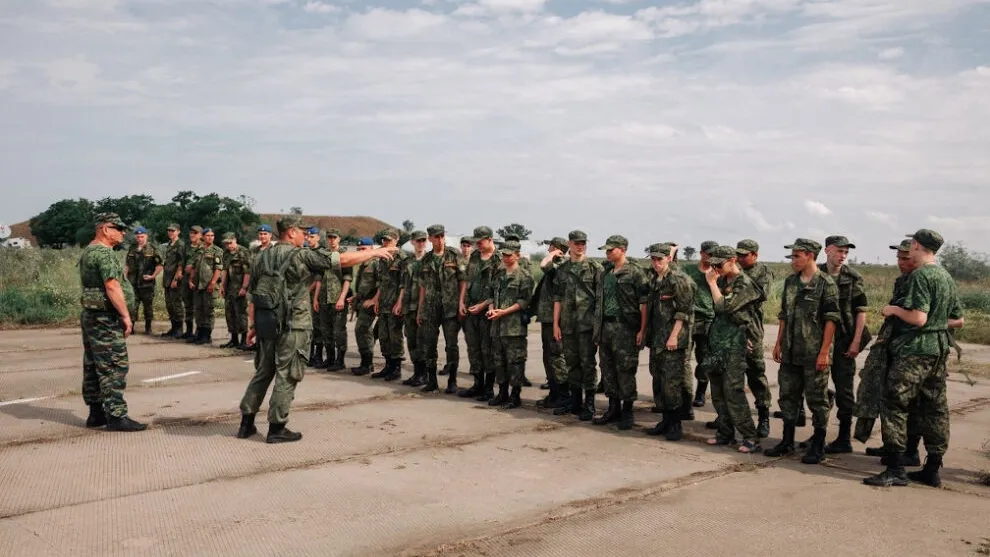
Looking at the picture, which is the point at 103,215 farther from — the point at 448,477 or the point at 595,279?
the point at 595,279

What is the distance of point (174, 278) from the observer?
13.4 m

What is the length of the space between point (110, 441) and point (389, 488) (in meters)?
2.77

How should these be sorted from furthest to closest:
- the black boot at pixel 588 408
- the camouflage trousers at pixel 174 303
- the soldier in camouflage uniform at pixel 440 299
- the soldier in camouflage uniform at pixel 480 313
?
the camouflage trousers at pixel 174 303, the soldier in camouflage uniform at pixel 440 299, the soldier in camouflage uniform at pixel 480 313, the black boot at pixel 588 408

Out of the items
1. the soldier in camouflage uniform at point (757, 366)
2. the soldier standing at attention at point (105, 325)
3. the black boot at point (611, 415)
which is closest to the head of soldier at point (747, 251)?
the soldier in camouflage uniform at point (757, 366)

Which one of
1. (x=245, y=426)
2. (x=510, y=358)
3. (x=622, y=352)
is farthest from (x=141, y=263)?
(x=622, y=352)

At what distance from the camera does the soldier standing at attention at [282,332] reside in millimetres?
6703

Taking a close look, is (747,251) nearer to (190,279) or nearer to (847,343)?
(847,343)

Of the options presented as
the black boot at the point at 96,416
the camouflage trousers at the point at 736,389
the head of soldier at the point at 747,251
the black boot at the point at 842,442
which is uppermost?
the head of soldier at the point at 747,251

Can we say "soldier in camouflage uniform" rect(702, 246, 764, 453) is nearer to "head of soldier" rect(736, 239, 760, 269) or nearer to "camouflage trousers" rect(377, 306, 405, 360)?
"head of soldier" rect(736, 239, 760, 269)

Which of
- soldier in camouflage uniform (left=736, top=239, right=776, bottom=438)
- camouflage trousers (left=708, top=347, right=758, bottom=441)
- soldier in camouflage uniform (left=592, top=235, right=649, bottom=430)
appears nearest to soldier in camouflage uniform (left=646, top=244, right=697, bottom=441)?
soldier in camouflage uniform (left=592, top=235, right=649, bottom=430)

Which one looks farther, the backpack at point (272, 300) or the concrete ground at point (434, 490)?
the backpack at point (272, 300)

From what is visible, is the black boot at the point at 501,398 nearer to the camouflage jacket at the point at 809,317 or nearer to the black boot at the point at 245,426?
the black boot at the point at 245,426

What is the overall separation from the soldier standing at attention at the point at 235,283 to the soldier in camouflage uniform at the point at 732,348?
7713 mm

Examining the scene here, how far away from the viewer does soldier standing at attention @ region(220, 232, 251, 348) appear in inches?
479
